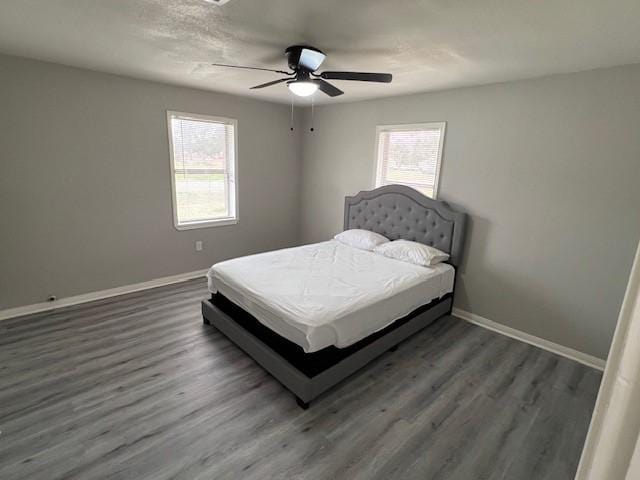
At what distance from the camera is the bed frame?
7.54 feet

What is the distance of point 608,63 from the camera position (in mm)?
2482

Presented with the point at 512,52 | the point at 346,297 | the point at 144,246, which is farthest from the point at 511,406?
the point at 144,246

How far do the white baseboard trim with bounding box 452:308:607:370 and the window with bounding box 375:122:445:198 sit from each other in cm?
143

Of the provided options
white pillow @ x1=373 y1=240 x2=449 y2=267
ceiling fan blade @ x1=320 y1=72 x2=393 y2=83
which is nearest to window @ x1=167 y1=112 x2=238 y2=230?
white pillow @ x1=373 y1=240 x2=449 y2=267

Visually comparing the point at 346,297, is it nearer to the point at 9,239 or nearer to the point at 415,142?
the point at 415,142

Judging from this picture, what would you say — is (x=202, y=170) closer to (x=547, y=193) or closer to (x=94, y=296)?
(x=94, y=296)

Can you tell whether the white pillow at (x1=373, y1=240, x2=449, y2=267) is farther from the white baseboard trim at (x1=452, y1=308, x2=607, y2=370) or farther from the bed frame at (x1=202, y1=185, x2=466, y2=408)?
the white baseboard trim at (x1=452, y1=308, x2=607, y2=370)

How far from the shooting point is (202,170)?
436 centimetres

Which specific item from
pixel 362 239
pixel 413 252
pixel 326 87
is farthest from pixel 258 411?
pixel 326 87

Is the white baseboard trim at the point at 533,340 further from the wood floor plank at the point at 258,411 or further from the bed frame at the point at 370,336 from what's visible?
the bed frame at the point at 370,336

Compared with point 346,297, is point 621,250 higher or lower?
higher

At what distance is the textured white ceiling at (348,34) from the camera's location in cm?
178

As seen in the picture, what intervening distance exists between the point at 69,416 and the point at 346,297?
2017 millimetres

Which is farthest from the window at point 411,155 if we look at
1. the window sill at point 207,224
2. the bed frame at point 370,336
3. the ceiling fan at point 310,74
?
the window sill at point 207,224
